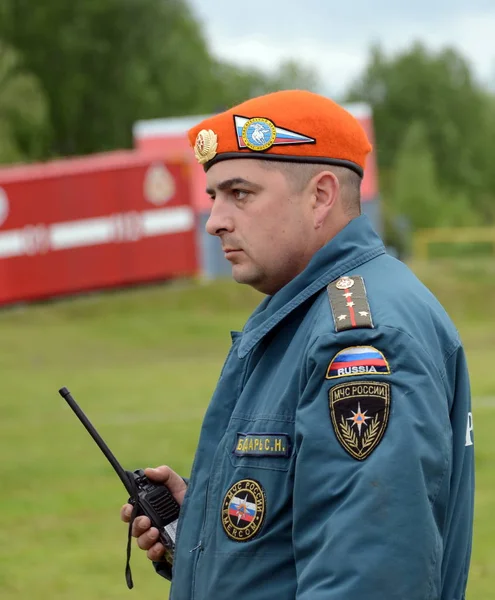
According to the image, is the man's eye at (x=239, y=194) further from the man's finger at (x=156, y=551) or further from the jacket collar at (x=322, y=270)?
the man's finger at (x=156, y=551)

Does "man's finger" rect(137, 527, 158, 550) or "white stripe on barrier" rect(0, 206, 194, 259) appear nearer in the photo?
"man's finger" rect(137, 527, 158, 550)

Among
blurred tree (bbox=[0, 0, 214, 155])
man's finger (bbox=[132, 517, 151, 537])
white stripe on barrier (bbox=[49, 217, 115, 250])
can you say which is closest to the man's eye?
man's finger (bbox=[132, 517, 151, 537])

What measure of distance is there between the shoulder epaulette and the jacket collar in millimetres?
48

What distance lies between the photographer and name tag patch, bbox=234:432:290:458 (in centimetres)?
Result: 223

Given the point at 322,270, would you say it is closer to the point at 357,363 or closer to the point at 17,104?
the point at 357,363

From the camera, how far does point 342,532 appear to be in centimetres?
205

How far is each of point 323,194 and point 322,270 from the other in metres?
0.15

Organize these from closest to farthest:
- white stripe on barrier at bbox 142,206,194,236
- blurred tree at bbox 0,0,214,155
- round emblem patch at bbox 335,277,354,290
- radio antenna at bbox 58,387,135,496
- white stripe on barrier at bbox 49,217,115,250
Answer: round emblem patch at bbox 335,277,354,290
radio antenna at bbox 58,387,135,496
white stripe on barrier at bbox 49,217,115,250
white stripe on barrier at bbox 142,206,194,236
blurred tree at bbox 0,0,214,155

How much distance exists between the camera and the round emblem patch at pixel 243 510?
2232 millimetres

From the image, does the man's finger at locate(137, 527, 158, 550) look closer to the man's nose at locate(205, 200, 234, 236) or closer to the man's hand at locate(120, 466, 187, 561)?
the man's hand at locate(120, 466, 187, 561)

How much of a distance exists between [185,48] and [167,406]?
52008 millimetres

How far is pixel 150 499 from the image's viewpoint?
275cm

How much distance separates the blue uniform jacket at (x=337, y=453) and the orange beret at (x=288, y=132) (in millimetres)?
150

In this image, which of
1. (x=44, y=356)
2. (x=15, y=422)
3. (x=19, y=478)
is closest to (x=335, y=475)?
(x=19, y=478)
